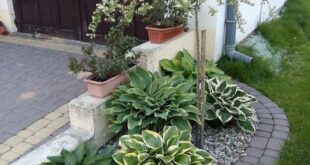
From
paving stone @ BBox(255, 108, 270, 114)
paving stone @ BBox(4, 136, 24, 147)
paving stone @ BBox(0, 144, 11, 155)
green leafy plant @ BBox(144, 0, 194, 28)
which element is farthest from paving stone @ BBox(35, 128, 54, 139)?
paving stone @ BBox(255, 108, 270, 114)

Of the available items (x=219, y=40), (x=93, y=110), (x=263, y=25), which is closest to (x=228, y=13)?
(x=219, y=40)

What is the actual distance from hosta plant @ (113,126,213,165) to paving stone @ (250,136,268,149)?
71 centimetres

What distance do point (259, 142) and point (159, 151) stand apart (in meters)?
1.16

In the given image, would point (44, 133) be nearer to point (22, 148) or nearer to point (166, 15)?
point (22, 148)

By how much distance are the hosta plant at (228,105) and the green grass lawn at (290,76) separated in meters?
0.43

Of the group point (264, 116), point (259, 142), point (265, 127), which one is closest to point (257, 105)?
point (264, 116)

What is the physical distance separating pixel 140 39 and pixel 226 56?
1.25 meters

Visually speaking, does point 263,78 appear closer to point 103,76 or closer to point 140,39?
point 140,39

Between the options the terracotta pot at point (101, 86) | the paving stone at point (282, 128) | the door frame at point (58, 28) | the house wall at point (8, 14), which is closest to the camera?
the terracotta pot at point (101, 86)

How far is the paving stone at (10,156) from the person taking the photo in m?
3.19

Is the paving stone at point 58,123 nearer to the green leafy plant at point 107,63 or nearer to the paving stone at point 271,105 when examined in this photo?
the green leafy plant at point 107,63

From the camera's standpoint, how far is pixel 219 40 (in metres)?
5.04

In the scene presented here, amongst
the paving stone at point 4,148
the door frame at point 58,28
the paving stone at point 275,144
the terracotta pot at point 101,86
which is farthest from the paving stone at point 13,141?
the door frame at point 58,28

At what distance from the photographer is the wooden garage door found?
5730mm
